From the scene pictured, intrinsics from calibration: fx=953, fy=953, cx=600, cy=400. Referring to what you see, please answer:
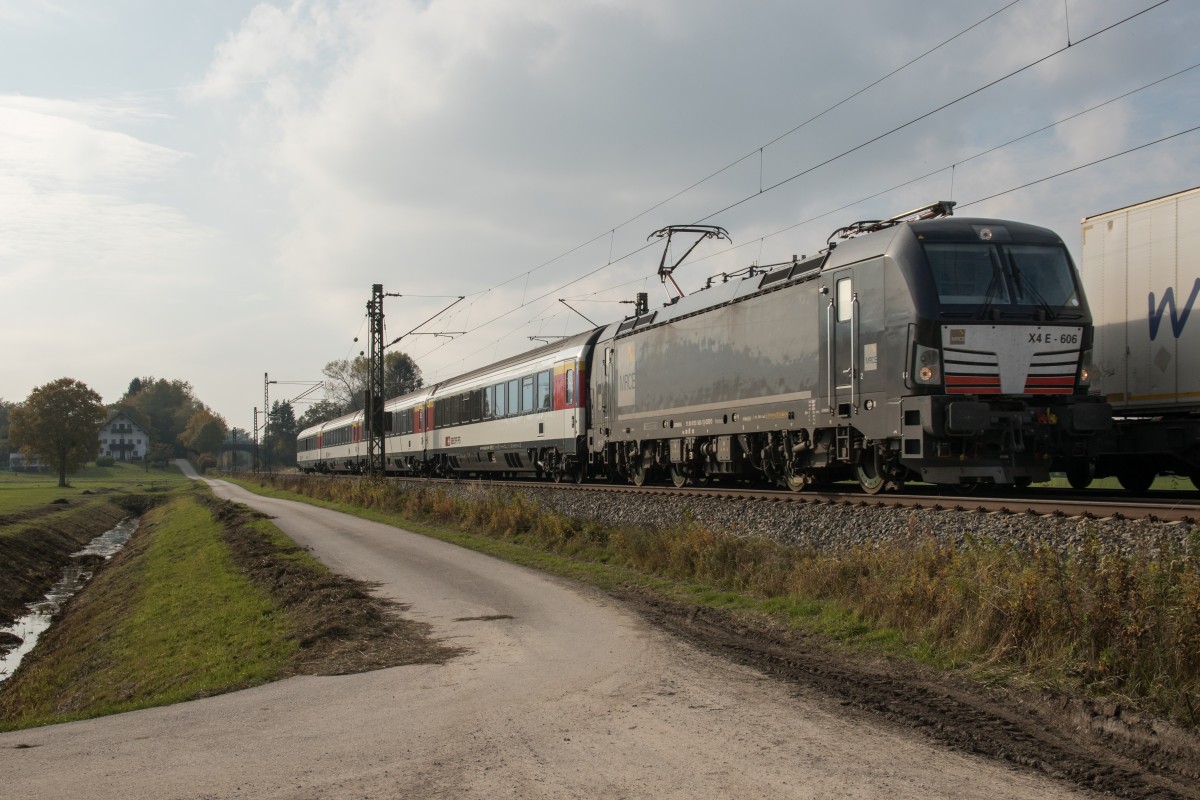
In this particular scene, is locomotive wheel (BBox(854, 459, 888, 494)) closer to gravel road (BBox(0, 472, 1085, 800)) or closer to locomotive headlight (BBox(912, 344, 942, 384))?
locomotive headlight (BBox(912, 344, 942, 384))

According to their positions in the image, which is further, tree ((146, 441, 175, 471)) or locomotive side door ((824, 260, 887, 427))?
tree ((146, 441, 175, 471))

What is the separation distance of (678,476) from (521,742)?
14534mm

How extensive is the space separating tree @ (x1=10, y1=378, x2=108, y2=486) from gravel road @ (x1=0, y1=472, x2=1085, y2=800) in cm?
7261

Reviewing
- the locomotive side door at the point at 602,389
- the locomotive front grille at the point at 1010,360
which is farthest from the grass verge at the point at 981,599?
the locomotive side door at the point at 602,389

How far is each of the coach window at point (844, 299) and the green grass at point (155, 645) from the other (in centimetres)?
865

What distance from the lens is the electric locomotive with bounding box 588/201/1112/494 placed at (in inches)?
479

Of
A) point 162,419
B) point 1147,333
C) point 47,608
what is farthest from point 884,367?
point 162,419

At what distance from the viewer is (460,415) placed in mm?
35000

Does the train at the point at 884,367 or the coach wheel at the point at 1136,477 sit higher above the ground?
the train at the point at 884,367

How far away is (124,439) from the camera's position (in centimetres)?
15275

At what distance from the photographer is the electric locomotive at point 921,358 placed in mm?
12156

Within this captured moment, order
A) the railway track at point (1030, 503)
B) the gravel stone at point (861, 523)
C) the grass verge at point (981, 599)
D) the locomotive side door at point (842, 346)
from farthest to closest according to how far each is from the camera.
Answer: the locomotive side door at point (842, 346) < the railway track at point (1030, 503) < the gravel stone at point (861, 523) < the grass verge at point (981, 599)

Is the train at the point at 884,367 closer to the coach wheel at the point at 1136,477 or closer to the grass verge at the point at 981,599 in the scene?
the coach wheel at the point at 1136,477

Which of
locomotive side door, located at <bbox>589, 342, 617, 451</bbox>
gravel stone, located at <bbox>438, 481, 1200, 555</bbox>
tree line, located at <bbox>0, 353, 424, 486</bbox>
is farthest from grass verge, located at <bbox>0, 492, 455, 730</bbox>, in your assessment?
tree line, located at <bbox>0, 353, 424, 486</bbox>
